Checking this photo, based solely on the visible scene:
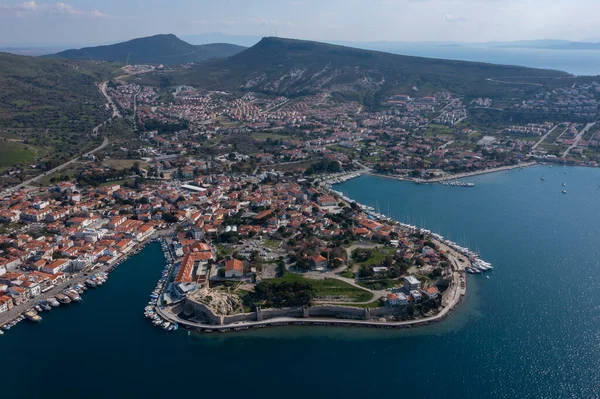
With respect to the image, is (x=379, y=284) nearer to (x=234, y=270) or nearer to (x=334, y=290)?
(x=334, y=290)

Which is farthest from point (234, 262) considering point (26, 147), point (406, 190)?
point (26, 147)

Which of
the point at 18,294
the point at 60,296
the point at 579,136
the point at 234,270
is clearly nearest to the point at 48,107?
the point at 18,294

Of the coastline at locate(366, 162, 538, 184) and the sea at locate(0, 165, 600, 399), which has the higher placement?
the coastline at locate(366, 162, 538, 184)

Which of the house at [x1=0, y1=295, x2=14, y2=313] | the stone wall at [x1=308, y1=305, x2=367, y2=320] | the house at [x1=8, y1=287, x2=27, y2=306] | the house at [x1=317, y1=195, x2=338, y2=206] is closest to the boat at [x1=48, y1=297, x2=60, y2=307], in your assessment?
the house at [x1=8, y1=287, x2=27, y2=306]

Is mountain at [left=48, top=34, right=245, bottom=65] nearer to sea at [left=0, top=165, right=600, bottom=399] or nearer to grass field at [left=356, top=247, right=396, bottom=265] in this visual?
grass field at [left=356, top=247, right=396, bottom=265]

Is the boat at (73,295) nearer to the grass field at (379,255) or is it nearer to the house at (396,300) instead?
the grass field at (379,255)

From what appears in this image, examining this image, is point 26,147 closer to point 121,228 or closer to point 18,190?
point 18,190

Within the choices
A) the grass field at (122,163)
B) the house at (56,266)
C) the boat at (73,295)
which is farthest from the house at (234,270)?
the grass field at (122,163)
